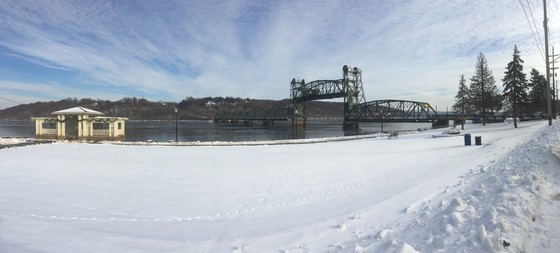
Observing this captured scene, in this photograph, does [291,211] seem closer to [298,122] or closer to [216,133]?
[216,133]

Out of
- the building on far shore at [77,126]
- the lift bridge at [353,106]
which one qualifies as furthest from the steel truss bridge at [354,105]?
the building on far shore at [77,126]

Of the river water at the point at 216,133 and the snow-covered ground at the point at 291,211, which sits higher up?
the river water at the point at 216,133

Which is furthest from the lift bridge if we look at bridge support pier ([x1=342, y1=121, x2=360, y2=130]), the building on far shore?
the building on far shore

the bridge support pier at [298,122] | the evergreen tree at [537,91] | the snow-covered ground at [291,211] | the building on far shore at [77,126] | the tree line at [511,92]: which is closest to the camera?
the snow-covered ground at [291,211]

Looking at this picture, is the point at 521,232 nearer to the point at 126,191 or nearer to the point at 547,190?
the point at 547,190

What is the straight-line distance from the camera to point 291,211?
8781 mm

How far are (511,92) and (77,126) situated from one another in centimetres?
6418

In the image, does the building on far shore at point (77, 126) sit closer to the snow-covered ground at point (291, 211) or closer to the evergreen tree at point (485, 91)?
the snow-covered ground at point (291, 211)

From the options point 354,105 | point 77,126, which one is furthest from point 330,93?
point 77,126

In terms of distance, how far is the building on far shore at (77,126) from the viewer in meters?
37.3

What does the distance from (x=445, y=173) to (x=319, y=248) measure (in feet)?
26.8

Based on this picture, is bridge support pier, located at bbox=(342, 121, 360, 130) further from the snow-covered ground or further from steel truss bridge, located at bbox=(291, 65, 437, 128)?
the snow-covered ground

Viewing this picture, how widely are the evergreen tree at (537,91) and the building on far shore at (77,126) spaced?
264ft

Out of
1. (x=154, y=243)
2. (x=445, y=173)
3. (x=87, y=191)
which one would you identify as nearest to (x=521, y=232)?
(x=154, y=243)
